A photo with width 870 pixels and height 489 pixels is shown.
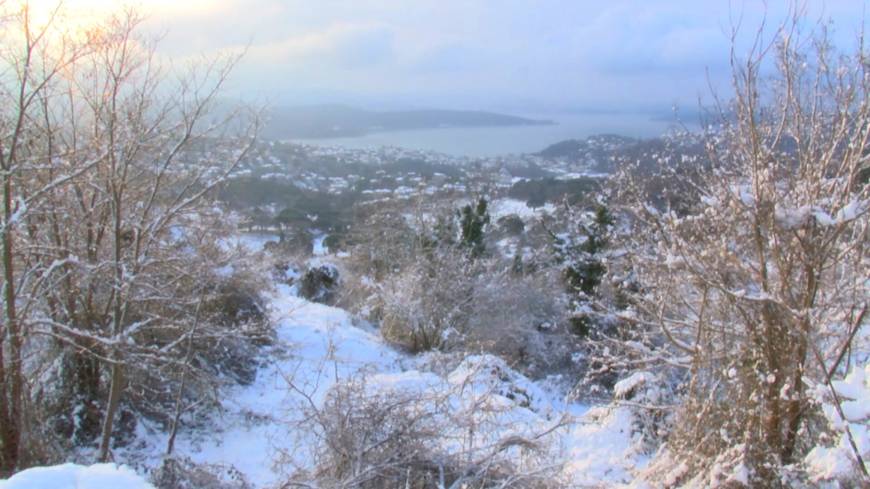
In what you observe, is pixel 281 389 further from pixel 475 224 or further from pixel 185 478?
pixel 475 224

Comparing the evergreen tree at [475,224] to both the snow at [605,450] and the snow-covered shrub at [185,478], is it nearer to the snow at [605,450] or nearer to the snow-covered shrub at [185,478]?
the snow at [605,450]

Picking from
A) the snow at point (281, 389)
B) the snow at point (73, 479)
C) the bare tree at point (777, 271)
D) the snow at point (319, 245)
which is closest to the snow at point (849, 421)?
the bare tree at point (777, 271)

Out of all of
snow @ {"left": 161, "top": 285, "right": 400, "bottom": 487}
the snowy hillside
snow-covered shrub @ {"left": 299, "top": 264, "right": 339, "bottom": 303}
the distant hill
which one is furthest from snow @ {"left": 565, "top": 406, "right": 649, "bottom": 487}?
the distant hill

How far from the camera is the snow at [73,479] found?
2.08 metres

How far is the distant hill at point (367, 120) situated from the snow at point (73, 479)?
22723 millimetres

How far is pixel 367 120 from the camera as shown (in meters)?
59.4

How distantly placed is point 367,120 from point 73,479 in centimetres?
5901

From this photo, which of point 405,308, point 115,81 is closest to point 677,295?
point 115,81

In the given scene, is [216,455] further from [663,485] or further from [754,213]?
[754,213]

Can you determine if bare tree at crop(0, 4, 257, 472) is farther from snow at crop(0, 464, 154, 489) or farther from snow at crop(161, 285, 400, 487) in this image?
snow at crop(0, 464, 154, 489)

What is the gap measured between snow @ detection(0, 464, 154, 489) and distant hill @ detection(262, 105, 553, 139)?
895 inches

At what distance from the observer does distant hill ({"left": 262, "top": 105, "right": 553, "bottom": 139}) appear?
33719mm

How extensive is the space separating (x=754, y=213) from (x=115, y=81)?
705 centimetres

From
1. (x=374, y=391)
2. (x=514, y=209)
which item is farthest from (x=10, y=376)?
(x=514, y=209)
